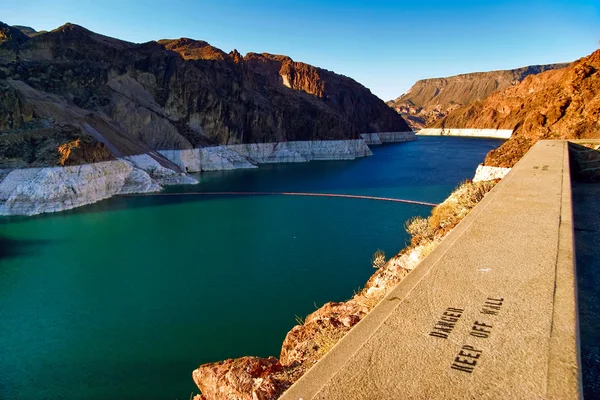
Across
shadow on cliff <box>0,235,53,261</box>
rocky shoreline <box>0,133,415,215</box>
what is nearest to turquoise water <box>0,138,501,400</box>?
shadow on cliff <box>0,235,53,261</box>

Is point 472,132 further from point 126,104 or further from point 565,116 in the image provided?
point 565,116

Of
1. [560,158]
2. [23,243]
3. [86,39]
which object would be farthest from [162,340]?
[86,39]

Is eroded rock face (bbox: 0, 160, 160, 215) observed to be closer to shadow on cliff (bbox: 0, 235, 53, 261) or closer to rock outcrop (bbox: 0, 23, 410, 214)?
rock outcrop (bbox: 0, 23, 410, 214)

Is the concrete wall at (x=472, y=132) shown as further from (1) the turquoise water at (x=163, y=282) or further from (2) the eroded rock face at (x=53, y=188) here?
(2) the eroded rock face at (x=53, y=188)

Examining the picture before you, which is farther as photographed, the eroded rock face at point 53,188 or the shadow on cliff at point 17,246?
the eroded rock face at point 53,188

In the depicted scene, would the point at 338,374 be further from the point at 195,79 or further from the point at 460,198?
the point at 195,79

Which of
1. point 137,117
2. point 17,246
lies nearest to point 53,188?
point 17,246

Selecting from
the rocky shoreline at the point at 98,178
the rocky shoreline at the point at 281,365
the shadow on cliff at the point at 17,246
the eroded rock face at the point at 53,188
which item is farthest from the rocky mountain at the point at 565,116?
the rocky shoreline at the point at 98,178
